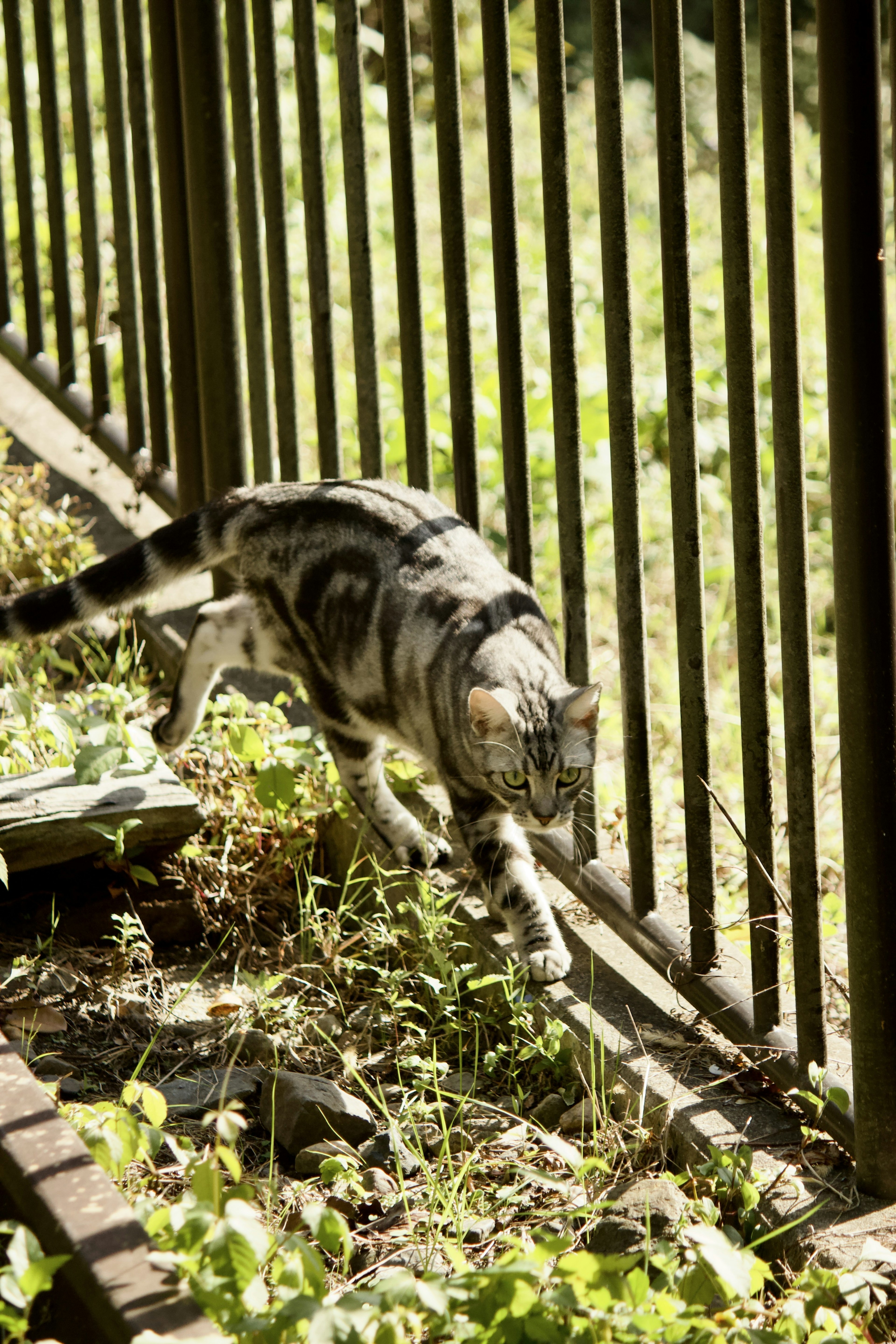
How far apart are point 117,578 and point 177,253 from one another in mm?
982

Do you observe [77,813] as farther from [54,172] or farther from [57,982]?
[54,172]

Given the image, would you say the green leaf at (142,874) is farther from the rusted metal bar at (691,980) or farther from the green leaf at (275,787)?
the rusted metal bar at (691,980)

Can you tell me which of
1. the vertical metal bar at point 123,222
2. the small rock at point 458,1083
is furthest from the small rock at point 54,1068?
the vertical metal bar at point 123,222

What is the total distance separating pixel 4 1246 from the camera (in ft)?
5.78

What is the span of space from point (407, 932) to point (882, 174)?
169 centimetres

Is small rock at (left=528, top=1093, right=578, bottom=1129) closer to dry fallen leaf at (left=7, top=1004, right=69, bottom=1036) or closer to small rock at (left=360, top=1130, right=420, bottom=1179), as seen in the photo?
small rock at (left=360, top=1130, right=420, bottom=1179)

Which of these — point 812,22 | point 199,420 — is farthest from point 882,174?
point 812,22

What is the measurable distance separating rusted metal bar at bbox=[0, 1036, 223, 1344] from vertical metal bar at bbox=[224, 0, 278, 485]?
2.04 m

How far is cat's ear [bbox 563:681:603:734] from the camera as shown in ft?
9.05

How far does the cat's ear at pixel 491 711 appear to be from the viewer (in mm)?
2730

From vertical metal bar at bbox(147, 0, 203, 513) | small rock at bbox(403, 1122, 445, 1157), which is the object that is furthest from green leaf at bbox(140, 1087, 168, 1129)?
vertical metal bar at bbox(147, 0, 203, 513)

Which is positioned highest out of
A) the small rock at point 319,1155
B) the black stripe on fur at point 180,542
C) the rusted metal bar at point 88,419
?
the rusted metal bar at point 88,419

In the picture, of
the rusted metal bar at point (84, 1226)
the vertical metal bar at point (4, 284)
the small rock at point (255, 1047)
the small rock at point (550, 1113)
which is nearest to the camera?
the rusted metal bar at point (84, 1226)

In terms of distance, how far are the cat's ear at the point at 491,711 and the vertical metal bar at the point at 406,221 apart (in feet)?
2.08
